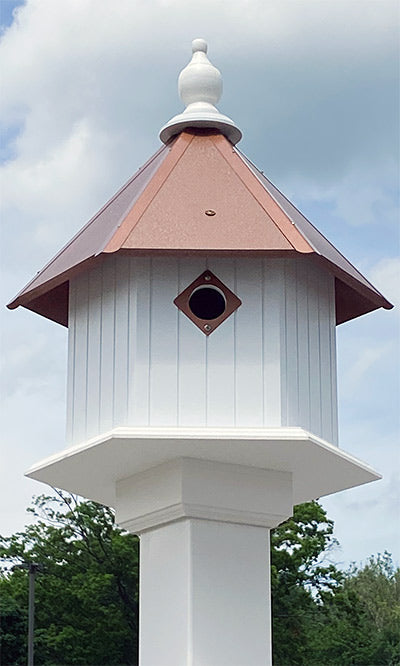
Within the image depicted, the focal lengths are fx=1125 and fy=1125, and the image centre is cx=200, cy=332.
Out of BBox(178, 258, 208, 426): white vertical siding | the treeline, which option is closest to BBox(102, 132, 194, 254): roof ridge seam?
BBox(178, 258, 208, 426): white vertical siding

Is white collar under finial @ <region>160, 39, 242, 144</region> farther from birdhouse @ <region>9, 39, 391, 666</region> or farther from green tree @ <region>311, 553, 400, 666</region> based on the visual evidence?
green tree @ <region>311, 553, 400, 666</region>

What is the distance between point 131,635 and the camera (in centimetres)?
2461

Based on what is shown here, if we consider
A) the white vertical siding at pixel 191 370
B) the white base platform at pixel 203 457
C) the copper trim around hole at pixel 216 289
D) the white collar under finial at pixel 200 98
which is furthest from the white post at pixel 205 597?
the white collar under finial at pixel 200 98

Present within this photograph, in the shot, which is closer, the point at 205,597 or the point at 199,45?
the point at 205,597

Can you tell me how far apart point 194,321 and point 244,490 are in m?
1.00

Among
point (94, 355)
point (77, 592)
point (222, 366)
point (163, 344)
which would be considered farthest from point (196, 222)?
point (77, 592)

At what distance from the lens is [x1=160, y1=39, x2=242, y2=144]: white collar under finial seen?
20.7ft

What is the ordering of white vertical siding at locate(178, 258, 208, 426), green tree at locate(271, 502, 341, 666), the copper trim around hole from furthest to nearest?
green tree at locate(271, 502, 341, 666) → the copper trim around hole → white vertical siding at locate(178, 258, 208, 426)

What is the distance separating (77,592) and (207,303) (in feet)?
64.9

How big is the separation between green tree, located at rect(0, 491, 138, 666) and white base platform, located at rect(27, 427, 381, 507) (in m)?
18.7

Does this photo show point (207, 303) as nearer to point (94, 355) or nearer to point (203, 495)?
point (94, 355)

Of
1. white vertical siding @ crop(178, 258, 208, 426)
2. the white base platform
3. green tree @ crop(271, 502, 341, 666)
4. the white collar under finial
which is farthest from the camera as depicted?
green tree @ crop(271, 502, 341, 666)

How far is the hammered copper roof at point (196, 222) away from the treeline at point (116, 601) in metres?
18.5

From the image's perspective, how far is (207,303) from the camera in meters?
5.91
